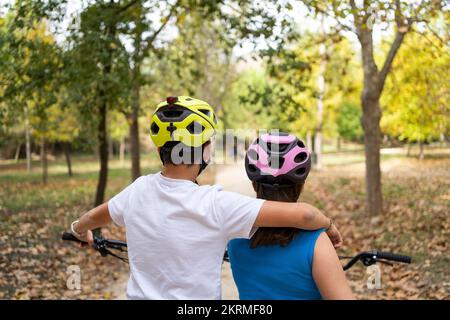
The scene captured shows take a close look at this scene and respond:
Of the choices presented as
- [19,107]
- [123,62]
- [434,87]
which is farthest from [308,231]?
[434,87]

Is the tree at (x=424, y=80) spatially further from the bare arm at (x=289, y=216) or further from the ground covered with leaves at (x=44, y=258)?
the bare arm at (x=289, y=216)

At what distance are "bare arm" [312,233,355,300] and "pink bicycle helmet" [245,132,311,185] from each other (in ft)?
1.36

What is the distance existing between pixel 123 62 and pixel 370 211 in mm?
7532

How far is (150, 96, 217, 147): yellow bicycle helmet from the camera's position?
8.63 ft

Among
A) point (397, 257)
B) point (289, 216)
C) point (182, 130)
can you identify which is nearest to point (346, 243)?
point (397, 257)

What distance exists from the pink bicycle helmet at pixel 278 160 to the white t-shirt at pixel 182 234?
0.18m

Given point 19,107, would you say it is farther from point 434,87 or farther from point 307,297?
point 434,87

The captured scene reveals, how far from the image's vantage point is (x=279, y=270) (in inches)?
91.7

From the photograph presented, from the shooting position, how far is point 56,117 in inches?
918

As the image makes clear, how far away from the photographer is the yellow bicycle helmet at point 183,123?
2631 mm

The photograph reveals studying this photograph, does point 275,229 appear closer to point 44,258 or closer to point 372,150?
point 44,258

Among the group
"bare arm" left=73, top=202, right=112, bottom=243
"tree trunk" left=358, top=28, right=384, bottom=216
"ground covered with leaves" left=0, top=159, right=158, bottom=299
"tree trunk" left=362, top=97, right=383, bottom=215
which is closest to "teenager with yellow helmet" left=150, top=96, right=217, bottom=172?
"bare arm" left=73, top=202, right=112, bottom=243

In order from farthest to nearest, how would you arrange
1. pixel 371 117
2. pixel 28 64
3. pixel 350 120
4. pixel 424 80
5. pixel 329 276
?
pixel 350 120
pixel 424 80
pixel 371 117
pixel 28 64
pixel 329 276

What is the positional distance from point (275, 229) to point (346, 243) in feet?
31.7
